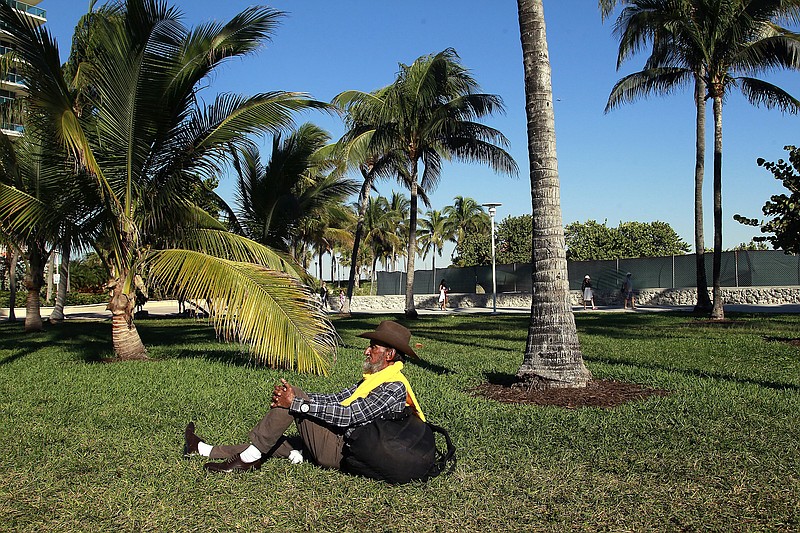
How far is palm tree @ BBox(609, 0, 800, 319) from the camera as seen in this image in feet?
58.9

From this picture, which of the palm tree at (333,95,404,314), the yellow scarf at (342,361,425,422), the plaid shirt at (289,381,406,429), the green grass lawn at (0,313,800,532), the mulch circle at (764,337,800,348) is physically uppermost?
the palm tree at (333,95,404,314)

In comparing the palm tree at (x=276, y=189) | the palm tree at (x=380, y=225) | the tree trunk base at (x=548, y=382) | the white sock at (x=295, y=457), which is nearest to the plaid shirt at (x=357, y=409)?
the white sock at (x=295, y=457)

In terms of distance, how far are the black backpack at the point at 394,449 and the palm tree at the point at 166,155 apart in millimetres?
4295

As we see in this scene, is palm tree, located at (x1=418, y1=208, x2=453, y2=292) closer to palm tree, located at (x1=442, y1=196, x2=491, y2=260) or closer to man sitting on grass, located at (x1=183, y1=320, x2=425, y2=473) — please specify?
palm tree, located at (x1=442, y1=196, x2=491, y2=260)

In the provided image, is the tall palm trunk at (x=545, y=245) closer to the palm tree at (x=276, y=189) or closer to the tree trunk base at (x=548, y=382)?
the tree trunk base at (x=548, y=382)

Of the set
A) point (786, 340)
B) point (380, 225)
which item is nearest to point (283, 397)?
point (786, 340)

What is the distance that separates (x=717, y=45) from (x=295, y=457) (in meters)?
17.7

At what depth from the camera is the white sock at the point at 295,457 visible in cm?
523

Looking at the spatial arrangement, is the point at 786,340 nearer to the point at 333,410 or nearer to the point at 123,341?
the point at 333,410

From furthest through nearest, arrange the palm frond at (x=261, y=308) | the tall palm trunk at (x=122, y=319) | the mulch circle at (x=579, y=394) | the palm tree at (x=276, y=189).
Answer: the palm tree at (x=276, y=189) → the tall palm trunk at (x=122, y=319) → the palm frond at (x=261, y=308) → the mulch circle at (x=579, y=394)

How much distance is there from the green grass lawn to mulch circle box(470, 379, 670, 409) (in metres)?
0.26

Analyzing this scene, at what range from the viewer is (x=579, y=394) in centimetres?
781

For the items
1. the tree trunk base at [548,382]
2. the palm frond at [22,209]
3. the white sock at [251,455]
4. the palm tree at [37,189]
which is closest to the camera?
the white sock at [251,455]

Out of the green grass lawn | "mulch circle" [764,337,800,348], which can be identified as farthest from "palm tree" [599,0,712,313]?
the green grass lawn
